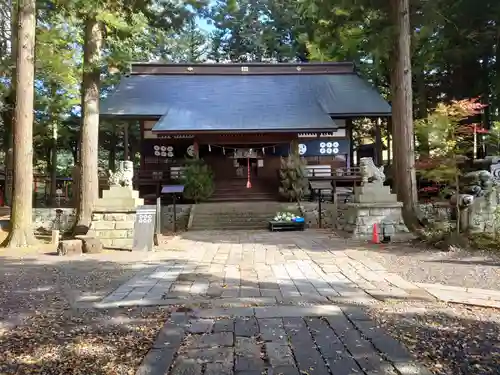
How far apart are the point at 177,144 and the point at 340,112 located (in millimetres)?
7128

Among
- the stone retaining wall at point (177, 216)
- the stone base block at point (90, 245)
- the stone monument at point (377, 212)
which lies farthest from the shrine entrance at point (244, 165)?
the stone base block at point (90, 245)

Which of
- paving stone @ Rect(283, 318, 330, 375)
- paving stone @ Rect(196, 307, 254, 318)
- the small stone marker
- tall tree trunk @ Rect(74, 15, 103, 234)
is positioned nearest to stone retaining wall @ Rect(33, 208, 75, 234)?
tall tree trunk @ Rect(74, 15, 103, 234)

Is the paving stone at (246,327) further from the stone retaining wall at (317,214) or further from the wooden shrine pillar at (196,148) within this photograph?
the wooden shrine pillar at (196,148)

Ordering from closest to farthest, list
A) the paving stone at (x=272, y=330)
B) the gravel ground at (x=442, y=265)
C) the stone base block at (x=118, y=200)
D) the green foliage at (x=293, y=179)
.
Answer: the paving stone at (x=272, y=330)
the gravel ground at (x=442, y=265)
the stone base block at (x=118, y=200)
the green foliage at (x=293, y=179)

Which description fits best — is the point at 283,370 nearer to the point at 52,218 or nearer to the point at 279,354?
the point at 279,354

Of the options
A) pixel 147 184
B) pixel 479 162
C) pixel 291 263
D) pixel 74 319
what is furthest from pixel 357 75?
pixel 74 319

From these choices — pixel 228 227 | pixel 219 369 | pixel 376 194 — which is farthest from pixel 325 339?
pixel 228 227

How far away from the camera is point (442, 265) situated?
21.7 feet

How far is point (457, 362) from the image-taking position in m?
2.89

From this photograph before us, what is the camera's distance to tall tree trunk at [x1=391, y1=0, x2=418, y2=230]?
1059cm

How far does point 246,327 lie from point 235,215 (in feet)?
35.8

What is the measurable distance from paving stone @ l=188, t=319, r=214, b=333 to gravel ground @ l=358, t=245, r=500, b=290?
3.07 m

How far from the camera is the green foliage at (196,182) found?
1567 centimetres

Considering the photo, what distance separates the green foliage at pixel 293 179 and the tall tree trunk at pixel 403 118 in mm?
5028
